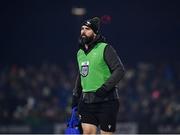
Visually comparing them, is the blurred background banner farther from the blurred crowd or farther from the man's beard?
the man's beard

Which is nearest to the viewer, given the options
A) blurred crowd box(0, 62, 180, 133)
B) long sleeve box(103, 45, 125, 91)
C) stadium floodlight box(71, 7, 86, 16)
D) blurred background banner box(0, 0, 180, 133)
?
long sleeve box(103, 45, 125, 91)

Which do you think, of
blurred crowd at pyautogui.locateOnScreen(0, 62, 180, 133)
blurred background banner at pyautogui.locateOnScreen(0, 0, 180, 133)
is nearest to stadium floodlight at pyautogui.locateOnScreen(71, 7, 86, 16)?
blurred background banner at pyautogui.locateOnScreen(0, 0, 180, 133)

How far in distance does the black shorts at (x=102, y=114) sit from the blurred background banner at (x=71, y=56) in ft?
30.0

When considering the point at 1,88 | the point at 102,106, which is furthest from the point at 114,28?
the point at 102,106

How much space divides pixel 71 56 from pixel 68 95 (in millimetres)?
2087

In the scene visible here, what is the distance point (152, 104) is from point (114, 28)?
2.87 m

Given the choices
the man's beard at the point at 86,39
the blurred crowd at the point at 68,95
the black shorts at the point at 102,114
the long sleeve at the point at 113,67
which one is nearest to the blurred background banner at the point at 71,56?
the blurred crowd at the point at 68,95

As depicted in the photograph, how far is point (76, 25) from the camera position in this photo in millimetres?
20641

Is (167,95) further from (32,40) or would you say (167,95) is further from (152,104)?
(32,40)

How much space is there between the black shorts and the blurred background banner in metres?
Result: 9.13

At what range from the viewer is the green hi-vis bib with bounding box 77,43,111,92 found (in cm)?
892

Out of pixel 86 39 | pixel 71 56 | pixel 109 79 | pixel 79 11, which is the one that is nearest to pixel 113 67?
pixel 109 79

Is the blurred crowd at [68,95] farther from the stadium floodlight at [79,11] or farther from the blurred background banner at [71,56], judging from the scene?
the stadium floodlight at [79,11]

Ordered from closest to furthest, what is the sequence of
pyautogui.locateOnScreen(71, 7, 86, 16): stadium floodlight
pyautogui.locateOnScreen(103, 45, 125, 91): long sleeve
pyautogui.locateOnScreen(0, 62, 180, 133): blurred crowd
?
1. pyautogui.locateOnScreen(103, 45, 125, 91): long sleeve
2. pyautogui.locateOnScreen(0, 62, 180, 133): blurred crowd
3. pyautogui.locateOnScreen(71, 7, 86, 16): stadium floodlight
